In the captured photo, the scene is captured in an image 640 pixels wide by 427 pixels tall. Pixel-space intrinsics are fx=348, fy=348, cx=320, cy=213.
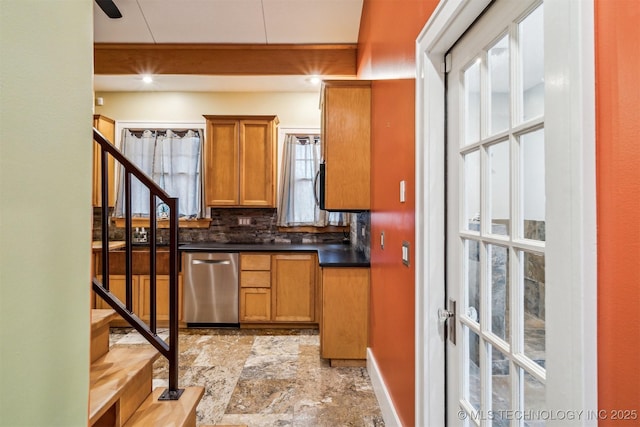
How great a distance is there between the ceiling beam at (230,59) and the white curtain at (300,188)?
97 cm

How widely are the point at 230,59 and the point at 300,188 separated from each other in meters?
1.69

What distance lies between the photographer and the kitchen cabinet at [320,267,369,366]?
2.90 meters

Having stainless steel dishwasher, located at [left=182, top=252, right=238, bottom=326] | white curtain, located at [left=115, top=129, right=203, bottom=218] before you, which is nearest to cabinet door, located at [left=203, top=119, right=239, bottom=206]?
white curtain, located at [left=115, top=129, right=203, bottom=218]

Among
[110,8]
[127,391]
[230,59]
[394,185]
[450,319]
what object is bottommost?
[127,391]

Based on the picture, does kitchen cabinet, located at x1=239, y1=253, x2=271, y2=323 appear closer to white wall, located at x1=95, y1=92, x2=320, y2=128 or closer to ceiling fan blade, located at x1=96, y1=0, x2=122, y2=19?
white wall, located at x1=95, y1=92, x2=320, y2=128

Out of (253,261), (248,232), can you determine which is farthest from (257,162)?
(253,261)

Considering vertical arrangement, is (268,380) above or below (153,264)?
below

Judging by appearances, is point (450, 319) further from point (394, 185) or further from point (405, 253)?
point (394, 185)

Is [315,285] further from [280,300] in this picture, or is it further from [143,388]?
[143,388]

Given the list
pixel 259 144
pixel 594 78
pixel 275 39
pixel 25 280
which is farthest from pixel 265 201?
pixel 594 78

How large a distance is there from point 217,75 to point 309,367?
10.2 ft

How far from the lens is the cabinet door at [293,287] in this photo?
3953mm

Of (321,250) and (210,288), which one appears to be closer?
(321,250)

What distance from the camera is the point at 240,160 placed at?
423 centimetres
